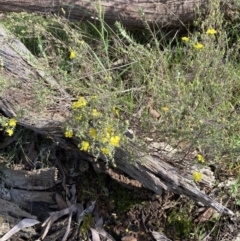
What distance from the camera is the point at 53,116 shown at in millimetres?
3043

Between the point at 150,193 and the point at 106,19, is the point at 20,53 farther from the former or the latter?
the point at 150,193

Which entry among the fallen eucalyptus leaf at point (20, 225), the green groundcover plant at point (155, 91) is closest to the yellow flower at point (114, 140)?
the green groundcover plant at point (155, 91)

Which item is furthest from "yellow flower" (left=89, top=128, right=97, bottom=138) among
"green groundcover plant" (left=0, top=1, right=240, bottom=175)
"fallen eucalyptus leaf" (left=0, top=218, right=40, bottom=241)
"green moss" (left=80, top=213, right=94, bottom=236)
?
"fallen eucalyptus leaf" (left=0, top=218, right=40, bottom=241)

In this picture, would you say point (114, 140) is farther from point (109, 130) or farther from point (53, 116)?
point (53, 116)

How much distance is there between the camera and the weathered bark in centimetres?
348

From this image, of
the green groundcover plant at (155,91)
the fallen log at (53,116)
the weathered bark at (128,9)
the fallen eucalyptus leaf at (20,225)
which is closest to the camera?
the green groundcover plant at (155,91)

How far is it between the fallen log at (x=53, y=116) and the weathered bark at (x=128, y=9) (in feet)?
1.77

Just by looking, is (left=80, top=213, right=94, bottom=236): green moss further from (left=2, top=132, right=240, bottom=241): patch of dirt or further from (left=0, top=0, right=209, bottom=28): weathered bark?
(left=0, top=0, right=209, bottom=28): weathered bark

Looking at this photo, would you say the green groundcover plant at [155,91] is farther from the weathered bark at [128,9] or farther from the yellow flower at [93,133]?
the weathered bark at [128,9]

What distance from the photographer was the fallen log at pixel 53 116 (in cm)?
286

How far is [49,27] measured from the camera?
368cm

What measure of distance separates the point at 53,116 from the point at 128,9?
3.43 ft

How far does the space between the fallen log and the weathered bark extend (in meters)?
0.54

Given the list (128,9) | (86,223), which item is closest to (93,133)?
(86,223)
